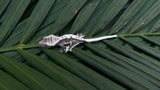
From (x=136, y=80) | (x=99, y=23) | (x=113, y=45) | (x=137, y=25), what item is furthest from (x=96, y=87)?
(x=137, y=25)

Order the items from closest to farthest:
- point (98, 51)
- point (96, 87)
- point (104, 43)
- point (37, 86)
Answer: point (37, 86) < point (96, 87) < point (98, 51) < point (104, 43)

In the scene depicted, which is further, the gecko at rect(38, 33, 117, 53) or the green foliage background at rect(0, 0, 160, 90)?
the gecko at rect(38, 33, 117, 53)

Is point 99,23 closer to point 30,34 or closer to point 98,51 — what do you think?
point 98,51

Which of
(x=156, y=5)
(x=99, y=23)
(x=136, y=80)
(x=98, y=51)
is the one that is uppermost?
(x=156, y=5)

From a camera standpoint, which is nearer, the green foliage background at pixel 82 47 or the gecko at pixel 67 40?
the green foliage background at pixel 82 47

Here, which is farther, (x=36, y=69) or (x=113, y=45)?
(x=113, y=45)

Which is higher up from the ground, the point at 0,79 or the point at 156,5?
the point at 156,5

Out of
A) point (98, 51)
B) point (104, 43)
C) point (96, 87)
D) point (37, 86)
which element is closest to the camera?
point (37, 86)

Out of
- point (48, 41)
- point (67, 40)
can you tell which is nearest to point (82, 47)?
point (67, 40)
